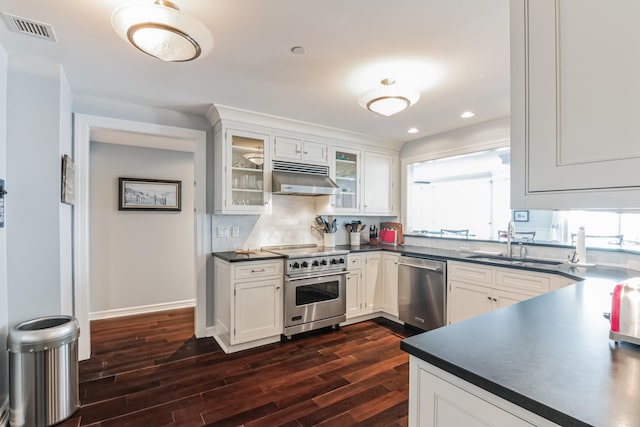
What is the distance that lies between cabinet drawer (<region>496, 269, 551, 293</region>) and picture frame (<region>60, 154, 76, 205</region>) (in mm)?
3717

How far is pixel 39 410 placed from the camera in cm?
196

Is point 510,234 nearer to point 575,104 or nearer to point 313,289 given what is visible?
point 313,289

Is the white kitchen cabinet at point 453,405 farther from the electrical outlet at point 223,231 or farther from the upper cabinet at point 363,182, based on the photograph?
the upper cabinet at point 363,182

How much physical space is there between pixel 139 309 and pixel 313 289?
2.62m

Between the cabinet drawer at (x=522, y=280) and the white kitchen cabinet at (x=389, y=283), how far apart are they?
121 cm

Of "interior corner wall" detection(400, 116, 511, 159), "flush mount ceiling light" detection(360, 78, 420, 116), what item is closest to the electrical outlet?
"flush mount ceiling light" detection(360, 78, 420, 116)

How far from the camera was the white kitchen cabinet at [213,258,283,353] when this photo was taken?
3.04 metres

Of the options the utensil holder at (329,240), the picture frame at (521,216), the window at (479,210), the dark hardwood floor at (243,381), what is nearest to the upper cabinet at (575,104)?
the dark hardwood floor at (243,381)

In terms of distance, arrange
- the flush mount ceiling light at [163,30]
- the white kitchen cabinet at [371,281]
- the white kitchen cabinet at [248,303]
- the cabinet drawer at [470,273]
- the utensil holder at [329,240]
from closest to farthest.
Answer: the flush mount ceiling light at [163,30], the cabinet drawer at [470,273], the white kitchen cabinet at [248,303], the white kitchen cabinet at [371,281], the utensil holder at [329,240]

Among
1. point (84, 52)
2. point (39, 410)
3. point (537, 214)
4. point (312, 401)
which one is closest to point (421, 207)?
point (537, 214)

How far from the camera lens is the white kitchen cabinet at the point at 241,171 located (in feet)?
10.7

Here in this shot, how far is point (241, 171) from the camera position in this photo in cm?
342

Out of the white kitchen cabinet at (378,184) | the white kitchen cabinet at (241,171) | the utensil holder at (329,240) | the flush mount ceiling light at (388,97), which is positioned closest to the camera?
the flush mount ceiling light at (388,97)

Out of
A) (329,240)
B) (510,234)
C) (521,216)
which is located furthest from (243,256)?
(521,216)
